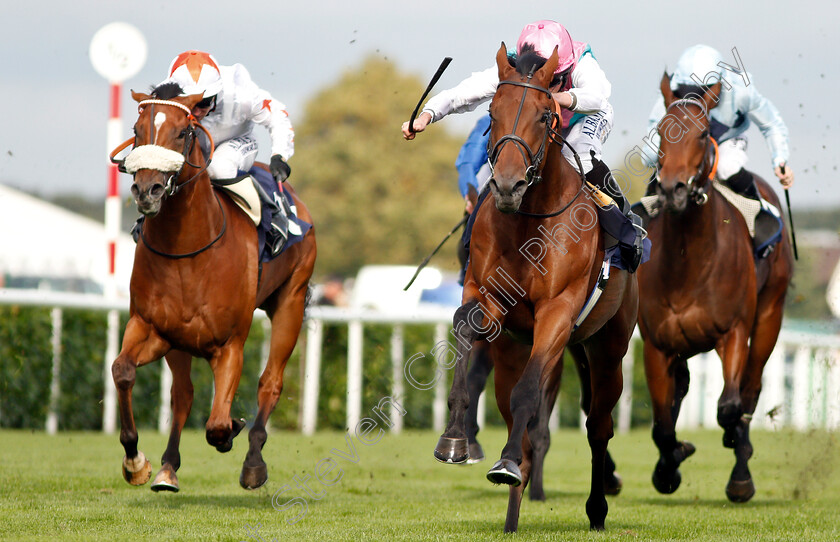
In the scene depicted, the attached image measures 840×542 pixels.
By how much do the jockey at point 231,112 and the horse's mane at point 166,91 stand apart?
90 mm

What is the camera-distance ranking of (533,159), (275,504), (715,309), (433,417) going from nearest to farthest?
(533,159) → (275,504) → (715,309) → (433,417)

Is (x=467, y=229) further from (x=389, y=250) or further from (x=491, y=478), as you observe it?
(x=389, y=250)

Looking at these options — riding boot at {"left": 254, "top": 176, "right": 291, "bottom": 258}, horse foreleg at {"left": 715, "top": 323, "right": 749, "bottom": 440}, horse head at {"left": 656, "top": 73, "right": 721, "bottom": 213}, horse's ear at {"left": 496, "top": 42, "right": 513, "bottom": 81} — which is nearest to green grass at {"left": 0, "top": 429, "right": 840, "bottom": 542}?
horse foreleg at {"left": 715, "top": 323, "right": 749, "bottom": 440}

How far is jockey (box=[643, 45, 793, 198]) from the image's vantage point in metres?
7.09

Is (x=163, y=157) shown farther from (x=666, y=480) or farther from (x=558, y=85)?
(x=666, y=480)

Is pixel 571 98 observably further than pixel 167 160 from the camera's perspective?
No

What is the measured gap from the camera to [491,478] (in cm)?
444

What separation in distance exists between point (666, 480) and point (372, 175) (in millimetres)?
30827

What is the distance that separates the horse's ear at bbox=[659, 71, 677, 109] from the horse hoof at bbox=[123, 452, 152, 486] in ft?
12.1

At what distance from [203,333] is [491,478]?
6.27ft

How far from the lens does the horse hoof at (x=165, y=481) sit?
5.74m

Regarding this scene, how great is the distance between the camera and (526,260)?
501cm

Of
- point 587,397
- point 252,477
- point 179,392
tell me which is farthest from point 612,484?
point 179,392

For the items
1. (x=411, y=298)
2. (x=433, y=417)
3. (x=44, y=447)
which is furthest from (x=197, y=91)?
(x=411, y=298)
